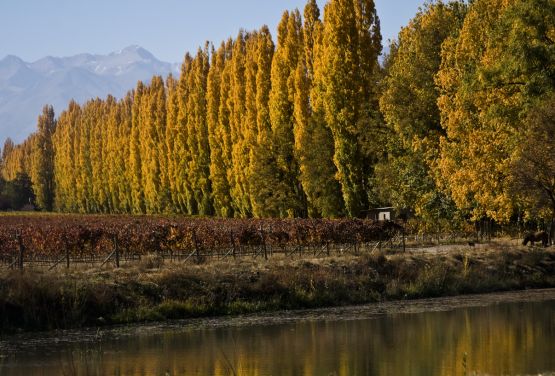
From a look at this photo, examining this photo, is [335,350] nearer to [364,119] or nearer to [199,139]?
[364,119]

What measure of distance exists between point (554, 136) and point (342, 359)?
51.6 feet

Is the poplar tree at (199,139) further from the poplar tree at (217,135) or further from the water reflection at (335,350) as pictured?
the water reflection at (335,350)

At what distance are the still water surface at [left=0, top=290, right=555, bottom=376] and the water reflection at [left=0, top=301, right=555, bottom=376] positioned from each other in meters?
0.02

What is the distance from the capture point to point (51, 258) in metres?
38.0

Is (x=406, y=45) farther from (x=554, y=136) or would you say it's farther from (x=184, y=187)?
(x=184, y=187)

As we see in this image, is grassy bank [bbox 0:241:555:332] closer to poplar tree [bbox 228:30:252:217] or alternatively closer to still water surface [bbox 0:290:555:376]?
still water surface [bbox 0:290:555:376]

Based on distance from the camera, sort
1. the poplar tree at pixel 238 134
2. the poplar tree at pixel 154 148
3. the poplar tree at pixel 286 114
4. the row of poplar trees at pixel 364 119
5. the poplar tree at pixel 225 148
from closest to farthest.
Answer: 1. the row of poplar trees at pixel 364 119
2. the poplar tree at pixel 286 114
3. the poplar tree at pixel 238 134
4. the poplar tree at pixel 225 148
5. the poplar tree at pixel 154 148

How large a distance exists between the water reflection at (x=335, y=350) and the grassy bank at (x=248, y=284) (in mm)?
3541

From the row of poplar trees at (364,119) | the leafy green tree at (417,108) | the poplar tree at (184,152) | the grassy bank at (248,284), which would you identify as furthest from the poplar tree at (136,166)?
the grassy bank at (248,284)

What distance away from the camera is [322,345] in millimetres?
20922

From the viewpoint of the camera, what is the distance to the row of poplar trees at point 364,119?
107ft

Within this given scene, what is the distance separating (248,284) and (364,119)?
20.0 metres

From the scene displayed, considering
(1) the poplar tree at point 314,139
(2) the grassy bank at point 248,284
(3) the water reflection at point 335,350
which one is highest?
(1) the poplar tree at point 314,139

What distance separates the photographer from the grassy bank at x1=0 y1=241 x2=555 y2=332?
2606 centimetres
